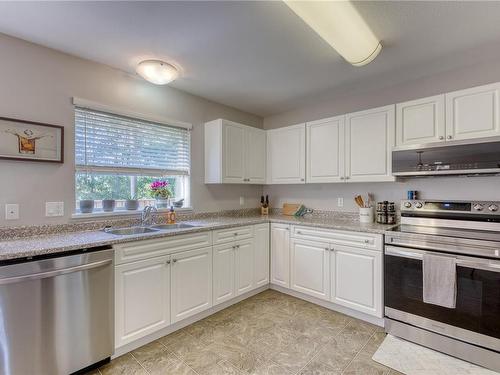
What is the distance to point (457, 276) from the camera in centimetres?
187

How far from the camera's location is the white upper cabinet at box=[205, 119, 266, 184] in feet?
10.2

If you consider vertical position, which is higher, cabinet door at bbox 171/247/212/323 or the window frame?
the window frame

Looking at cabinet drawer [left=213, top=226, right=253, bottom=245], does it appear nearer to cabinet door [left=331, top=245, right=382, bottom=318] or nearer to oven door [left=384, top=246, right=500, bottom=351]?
cabinet door [left=331, top=245, right=382, bottom=318]

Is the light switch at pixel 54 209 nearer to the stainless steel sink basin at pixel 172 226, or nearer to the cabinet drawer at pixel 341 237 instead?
the stainless steel sink basin at pixel 172 226

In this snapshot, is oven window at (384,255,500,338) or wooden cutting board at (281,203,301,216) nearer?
oven window at (384,255,500,338)

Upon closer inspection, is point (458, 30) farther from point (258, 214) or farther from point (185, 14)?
point (258, 214)

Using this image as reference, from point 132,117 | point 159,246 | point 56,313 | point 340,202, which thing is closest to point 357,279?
point 340,202

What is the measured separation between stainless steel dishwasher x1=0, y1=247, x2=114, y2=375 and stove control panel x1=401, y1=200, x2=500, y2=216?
273cm

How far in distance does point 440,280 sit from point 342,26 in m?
1.97

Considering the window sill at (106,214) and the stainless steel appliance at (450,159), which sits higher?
the stainless steel appliance at (450,159)

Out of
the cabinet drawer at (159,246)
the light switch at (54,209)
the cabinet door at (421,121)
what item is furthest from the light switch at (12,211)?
the cabinet door at (421,121)

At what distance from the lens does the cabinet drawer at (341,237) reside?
7.66 ft

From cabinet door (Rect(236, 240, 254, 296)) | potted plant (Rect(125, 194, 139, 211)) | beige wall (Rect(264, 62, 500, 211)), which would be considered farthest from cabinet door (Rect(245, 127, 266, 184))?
potted plant (Rect(125, 194, 139, 211))

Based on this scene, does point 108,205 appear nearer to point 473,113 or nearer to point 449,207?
point 449,207
